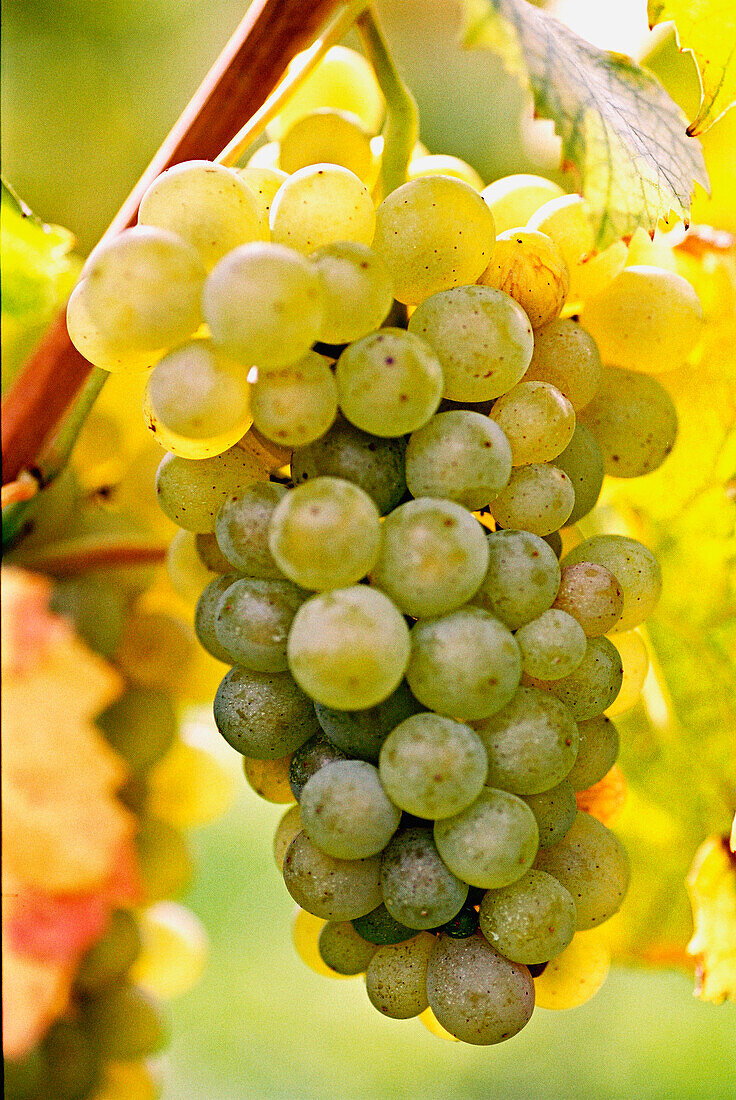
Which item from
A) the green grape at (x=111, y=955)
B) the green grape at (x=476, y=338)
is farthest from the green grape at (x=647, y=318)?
the green grape at (x=111, y=955)

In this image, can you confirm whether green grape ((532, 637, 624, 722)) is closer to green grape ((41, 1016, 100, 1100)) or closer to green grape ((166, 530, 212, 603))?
green grape ((166, 530, 212, 603))

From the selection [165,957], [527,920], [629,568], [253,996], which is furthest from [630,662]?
[253,996]

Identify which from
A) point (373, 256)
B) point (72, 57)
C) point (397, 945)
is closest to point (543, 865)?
point (397, 945)

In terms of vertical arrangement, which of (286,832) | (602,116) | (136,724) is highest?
(602,116)

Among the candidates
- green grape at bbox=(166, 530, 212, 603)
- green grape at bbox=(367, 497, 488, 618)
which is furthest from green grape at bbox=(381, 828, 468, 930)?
green grape at bbox=(166, 530, 212, 603)

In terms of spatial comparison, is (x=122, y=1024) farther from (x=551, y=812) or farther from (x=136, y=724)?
(x=551, y=812)

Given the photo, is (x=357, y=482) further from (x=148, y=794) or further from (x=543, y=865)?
(x=148, y=794)
